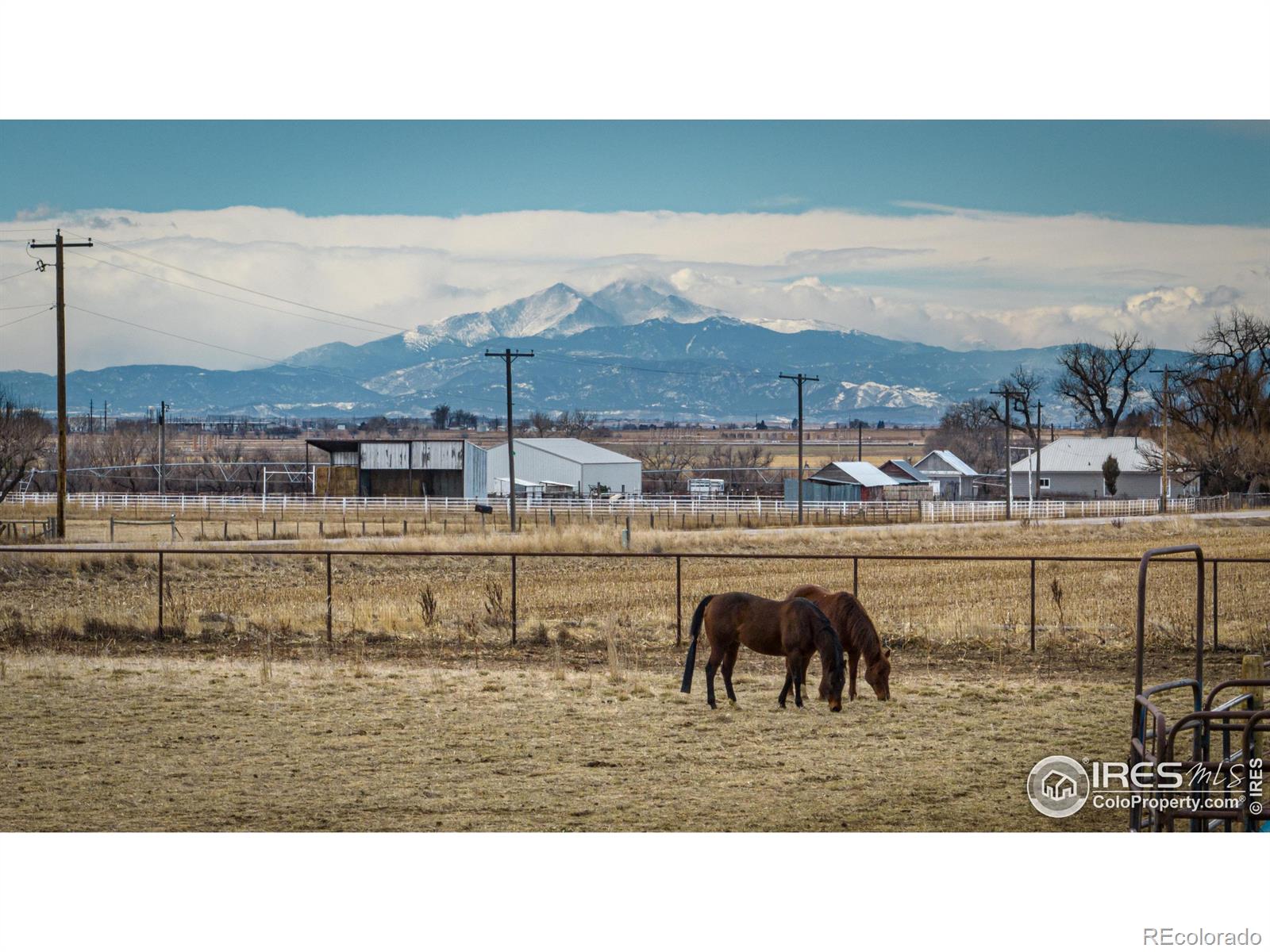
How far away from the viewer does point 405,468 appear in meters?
61.0

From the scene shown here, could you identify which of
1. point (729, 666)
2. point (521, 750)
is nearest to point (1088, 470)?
point (729, 666)

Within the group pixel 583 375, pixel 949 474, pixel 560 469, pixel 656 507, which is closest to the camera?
pixel 656 507

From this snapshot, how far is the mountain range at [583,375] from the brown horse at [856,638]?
3630 centimetres

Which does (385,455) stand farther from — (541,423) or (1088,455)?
(1088,455)

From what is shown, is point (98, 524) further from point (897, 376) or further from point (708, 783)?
point (897, 376)

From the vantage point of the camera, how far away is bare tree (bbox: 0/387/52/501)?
122ft

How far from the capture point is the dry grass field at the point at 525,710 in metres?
9.75

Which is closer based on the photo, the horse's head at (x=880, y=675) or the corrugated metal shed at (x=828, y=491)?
the horse's head at (x=880, y=675)

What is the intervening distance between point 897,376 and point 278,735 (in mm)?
62370

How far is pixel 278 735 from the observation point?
39.4 ft

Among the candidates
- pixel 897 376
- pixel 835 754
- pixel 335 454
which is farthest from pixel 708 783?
pixel 897 376

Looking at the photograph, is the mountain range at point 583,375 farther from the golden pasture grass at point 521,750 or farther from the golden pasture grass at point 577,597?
the golden pasture grass at point 521,750

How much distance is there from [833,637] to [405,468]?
165ft

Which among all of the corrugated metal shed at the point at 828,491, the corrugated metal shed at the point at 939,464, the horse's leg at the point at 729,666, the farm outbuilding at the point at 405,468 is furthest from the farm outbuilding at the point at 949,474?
the horse's leg at the point at 729,666
